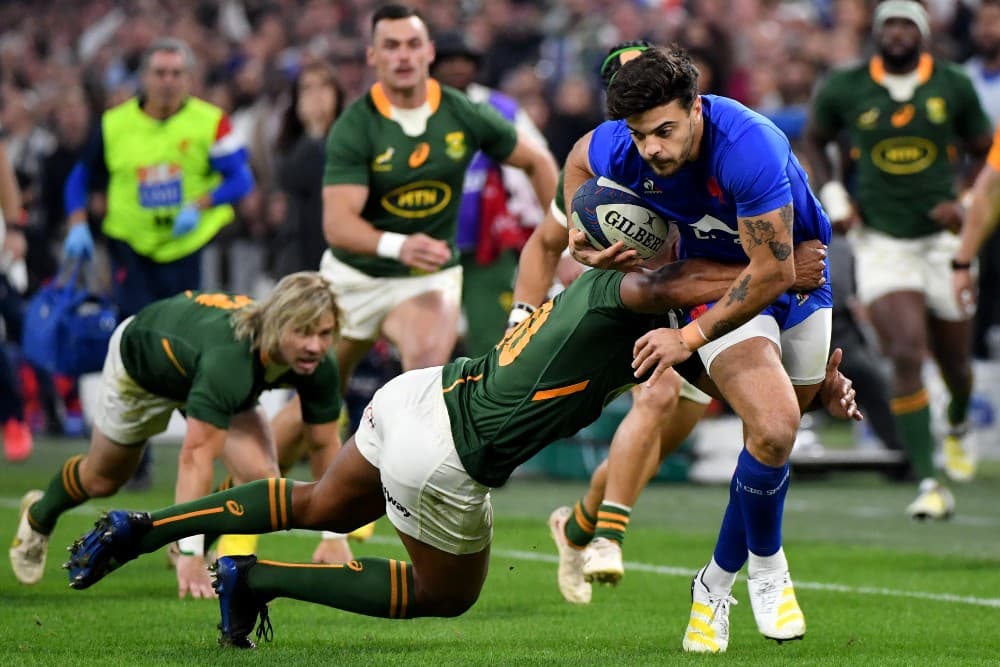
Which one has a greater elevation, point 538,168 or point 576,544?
point 538,168

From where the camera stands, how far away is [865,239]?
11164mm

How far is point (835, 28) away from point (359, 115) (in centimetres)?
789

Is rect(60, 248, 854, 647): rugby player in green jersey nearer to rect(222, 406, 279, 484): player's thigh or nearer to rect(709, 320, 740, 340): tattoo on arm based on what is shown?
rect(709, 320, 740, 340): tattoo on arm

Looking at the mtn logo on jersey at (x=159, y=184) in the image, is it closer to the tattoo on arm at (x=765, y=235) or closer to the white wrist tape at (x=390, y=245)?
the white wrist tape at (x=390, y=245)

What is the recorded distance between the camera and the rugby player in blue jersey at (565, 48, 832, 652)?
5.45 metres

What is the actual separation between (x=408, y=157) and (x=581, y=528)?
2.25 meters

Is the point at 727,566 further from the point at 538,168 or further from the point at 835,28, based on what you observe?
the point at 835,28

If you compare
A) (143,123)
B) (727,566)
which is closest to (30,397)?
(143,123)

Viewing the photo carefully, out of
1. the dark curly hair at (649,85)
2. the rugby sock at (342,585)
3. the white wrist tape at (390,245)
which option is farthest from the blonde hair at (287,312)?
the dark curly hair at (649,85)

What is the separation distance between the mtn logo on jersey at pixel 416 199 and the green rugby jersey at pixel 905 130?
125 inches

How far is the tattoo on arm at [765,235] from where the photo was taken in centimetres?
548

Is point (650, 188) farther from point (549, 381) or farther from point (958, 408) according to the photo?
point (958, 408)

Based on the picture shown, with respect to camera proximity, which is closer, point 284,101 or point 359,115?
point 359,115

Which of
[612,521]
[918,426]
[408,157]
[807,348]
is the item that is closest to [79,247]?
[408,157]
